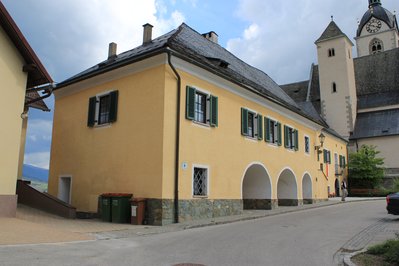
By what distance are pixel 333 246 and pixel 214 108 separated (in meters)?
8.80

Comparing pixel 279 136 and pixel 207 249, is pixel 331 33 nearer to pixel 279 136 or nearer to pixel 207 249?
pixel 279 136

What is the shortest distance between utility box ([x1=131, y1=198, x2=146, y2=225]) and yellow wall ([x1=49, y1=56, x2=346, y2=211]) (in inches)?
22.1

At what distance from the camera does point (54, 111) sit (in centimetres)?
2031

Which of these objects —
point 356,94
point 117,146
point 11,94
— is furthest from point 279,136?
point 356,94

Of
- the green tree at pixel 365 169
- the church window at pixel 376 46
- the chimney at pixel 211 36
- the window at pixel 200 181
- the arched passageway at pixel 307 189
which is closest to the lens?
the window at pixel 200 181

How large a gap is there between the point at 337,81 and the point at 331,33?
6.54 m

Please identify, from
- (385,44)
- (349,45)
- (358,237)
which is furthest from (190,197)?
(385,44)

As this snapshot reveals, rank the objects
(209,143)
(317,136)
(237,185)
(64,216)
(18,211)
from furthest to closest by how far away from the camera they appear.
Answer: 1. (317,136)
2. (237,185)
3. (209,143)
4. (64,216)
5. (18,211)

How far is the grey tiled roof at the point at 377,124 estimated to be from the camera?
4619 cm

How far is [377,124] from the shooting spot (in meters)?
47.7

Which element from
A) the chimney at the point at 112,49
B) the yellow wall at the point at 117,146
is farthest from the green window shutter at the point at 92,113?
the chimney at the point at 112,49

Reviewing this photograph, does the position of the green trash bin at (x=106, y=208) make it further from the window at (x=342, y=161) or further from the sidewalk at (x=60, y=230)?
the window at (x=342, y=161)

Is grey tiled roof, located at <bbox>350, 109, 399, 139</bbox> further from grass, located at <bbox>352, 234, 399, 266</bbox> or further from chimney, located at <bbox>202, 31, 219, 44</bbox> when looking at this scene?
grass, located at <bbox>352, 234, 399, 266</bbox>

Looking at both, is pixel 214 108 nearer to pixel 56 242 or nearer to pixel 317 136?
pixel 56 242
